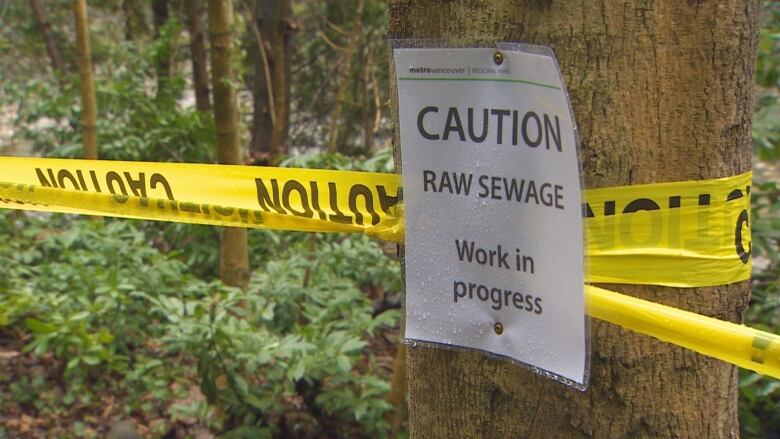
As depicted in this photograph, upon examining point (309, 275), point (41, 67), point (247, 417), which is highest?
point (41, 67)

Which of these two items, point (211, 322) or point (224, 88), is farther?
point (224, 88)

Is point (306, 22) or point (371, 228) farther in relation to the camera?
point (306, 22)

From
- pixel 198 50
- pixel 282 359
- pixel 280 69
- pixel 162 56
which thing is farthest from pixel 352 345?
pixel 198 50

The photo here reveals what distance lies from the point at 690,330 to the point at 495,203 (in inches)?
13.6

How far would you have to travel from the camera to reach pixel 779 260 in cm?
340

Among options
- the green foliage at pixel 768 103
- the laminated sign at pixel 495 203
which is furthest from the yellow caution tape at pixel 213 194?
the green foliage at pixel 768 103

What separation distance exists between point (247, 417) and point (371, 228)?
6.51 ft

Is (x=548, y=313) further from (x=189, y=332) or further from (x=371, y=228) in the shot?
(x=189, y=332)

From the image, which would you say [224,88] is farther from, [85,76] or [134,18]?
[134,18]

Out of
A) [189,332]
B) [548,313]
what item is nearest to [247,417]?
[189,332]

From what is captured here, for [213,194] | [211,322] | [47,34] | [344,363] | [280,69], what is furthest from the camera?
[47,34]

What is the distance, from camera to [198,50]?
7734 mm

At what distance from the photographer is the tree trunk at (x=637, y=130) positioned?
3.41ft

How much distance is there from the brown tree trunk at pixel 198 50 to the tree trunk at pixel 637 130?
20.2 feet
